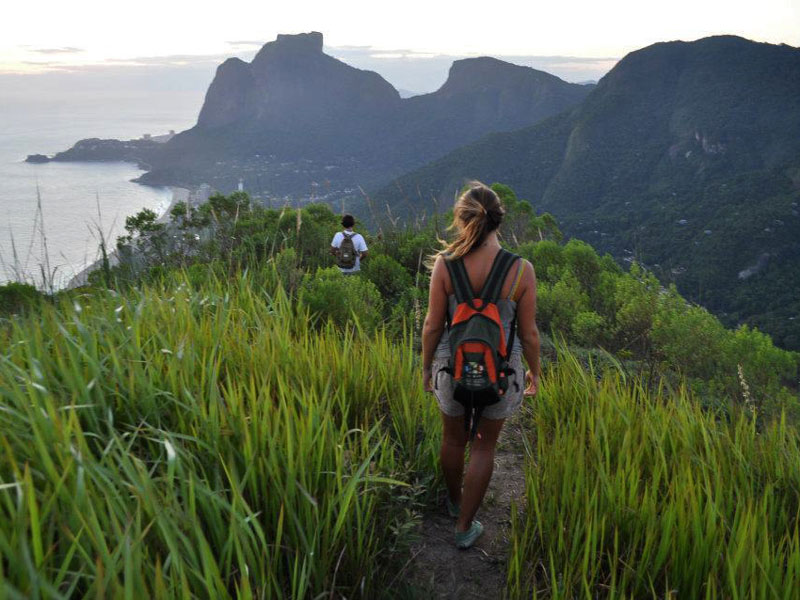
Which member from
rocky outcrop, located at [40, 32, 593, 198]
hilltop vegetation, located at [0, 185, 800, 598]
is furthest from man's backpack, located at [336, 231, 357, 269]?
rocky outcrop, located at [40, 32, 593, 198]

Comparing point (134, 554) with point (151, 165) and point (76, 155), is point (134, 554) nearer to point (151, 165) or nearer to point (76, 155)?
point (151, 165)

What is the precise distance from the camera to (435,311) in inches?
101

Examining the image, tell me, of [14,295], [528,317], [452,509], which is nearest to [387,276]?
[14,295]

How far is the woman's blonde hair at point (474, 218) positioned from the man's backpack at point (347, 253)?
14.9 ft

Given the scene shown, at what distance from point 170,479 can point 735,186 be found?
279 feet

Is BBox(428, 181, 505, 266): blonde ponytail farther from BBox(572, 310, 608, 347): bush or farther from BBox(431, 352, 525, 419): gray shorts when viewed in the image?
BBox(572, 310, 608, 347): bush

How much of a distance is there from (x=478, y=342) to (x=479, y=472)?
0.67 m

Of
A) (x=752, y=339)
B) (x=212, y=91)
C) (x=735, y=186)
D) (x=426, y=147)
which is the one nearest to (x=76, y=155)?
(x=212, y=91)

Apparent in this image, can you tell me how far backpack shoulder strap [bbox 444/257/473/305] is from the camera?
96.2 inches

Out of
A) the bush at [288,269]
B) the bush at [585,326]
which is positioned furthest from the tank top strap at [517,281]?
the bush at [585,326]

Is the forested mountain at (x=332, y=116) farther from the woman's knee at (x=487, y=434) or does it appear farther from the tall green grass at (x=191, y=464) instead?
the woman's knee at (x=487, y=434)

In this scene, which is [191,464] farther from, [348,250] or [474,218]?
[348,250]

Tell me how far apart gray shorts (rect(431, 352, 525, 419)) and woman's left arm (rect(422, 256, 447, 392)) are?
10 cm

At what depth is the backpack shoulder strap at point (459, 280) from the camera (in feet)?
8.02
